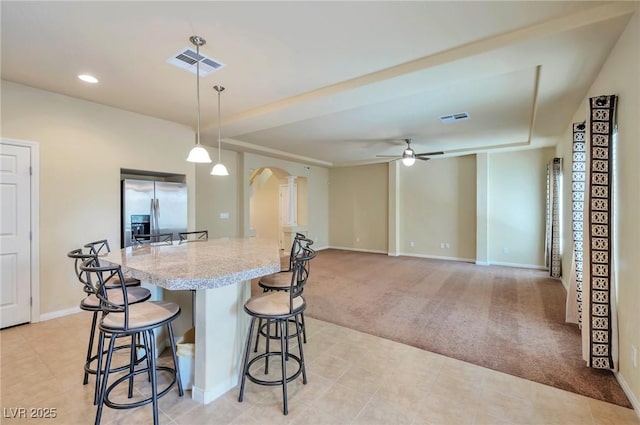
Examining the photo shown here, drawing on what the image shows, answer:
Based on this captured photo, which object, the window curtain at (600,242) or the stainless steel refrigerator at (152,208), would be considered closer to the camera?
the window curtain at (600,242)

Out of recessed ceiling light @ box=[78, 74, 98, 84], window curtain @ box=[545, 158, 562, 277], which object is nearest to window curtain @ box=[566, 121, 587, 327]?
window curtain @ box=[545, 158, 562, 277]

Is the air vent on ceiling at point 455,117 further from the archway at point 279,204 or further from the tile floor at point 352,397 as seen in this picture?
the archway at point 279,204

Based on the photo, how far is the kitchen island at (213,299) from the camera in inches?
69.2

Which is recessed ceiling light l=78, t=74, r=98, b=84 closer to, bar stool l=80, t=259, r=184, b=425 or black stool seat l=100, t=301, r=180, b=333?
bar stool l=80, t=259, r=184, b=425

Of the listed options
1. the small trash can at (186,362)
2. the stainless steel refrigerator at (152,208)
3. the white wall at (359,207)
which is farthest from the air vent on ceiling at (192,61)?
the white wall at (359,207)

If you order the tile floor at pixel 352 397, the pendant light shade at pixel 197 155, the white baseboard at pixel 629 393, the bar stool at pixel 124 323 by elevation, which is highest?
the pendant light shade at pixel 197 155

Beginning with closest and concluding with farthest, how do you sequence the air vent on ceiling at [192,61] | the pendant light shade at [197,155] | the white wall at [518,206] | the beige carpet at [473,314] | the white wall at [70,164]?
the beige carpet at [473,314] → the air vent on ceiling at [192,61] → the pendant light shade at [197,155] → the white wall at [70,164] → the white wall at [518,206]

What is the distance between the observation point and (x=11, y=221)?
3250 mm

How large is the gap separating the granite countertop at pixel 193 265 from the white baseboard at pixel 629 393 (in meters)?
2.63

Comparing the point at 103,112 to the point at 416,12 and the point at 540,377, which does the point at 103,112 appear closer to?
the point at 416,12

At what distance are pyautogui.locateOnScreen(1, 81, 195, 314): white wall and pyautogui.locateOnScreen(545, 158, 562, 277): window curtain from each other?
710cm

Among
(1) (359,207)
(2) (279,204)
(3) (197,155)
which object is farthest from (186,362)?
(1) (359,207)

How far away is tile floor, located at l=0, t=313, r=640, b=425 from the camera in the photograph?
1869mm

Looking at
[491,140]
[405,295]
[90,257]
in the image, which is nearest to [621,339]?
[405,295]
